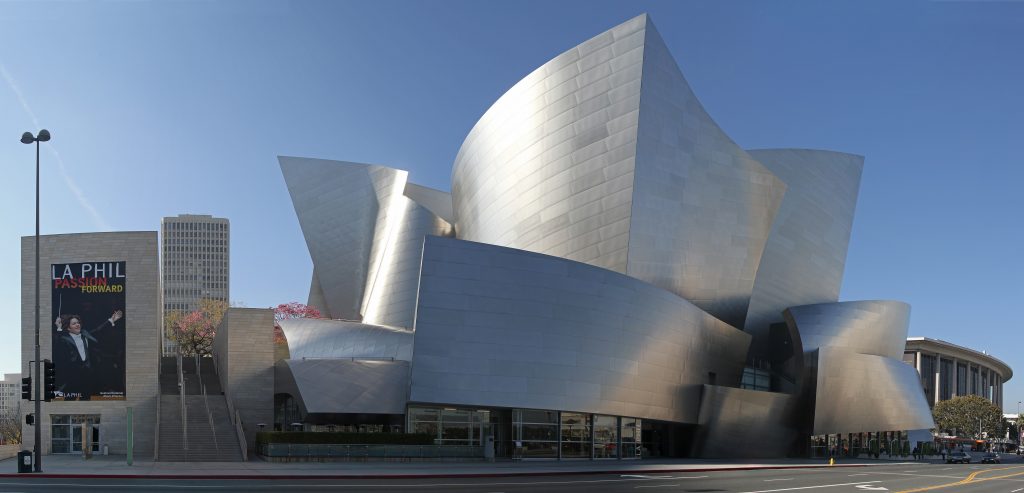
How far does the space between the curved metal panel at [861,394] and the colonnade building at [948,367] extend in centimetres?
7687

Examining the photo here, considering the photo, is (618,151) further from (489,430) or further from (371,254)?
(371,254)

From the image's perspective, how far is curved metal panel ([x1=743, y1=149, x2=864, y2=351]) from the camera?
5116 cm

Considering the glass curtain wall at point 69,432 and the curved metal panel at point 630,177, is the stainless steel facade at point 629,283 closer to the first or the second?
the curved metal panel at point 630,177

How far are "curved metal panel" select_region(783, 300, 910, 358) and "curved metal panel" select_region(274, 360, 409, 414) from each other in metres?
22.7

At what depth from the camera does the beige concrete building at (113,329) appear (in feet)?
132

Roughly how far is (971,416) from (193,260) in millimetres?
157012

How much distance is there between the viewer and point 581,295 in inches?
1521

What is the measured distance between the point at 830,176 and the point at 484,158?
2271 centimetres

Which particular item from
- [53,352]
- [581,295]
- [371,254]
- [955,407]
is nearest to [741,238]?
[581,295]

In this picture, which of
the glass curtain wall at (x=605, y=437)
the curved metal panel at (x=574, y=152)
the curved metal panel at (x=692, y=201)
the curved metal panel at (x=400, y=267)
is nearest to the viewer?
the glass curtain wall at (x=605, y=437)

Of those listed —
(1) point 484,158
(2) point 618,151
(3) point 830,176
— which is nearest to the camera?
(2) point 618,151

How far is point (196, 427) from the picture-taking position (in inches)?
1516

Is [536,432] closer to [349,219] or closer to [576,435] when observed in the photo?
[576,435]

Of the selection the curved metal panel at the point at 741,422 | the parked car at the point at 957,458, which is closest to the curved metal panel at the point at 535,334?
the curved metal panel at the point at 741,422
